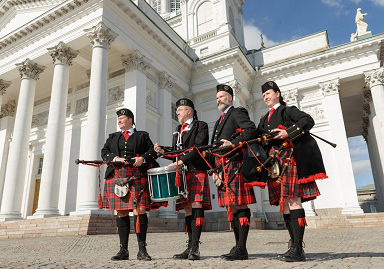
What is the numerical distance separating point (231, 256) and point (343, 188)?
17.5 m

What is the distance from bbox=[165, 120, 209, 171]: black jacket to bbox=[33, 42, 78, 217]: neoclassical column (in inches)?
435

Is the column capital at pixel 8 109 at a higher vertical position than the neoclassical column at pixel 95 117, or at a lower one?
higher

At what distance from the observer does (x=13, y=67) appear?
1822cm

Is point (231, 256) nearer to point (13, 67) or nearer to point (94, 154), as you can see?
point (94, 154)

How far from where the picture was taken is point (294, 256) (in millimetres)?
3559

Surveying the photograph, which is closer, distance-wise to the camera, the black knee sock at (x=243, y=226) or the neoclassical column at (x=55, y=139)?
the black knee sock at (x=243, y=226)

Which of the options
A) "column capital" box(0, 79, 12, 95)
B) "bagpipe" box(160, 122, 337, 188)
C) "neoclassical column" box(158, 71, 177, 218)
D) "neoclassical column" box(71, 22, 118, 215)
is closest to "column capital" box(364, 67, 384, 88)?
"neoclassical column" box(158, 71, 177, 218)

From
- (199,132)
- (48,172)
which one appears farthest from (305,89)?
(199,132)

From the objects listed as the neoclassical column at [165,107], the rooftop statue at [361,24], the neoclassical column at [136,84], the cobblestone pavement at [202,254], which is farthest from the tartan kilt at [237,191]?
the rooftop statue at [361,24]

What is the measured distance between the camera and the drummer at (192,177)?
13.8 ft

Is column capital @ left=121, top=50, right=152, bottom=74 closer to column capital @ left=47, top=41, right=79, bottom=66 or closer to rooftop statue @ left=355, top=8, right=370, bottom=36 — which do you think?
column capital @ left=47, top=41, right=79, bottom=66

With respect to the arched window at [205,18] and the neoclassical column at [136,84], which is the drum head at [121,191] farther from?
the arched window at [205,18]

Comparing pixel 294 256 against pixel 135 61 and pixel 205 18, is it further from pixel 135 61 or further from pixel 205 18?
pixel 205 18

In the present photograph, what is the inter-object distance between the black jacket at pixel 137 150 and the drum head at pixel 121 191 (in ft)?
1.08
